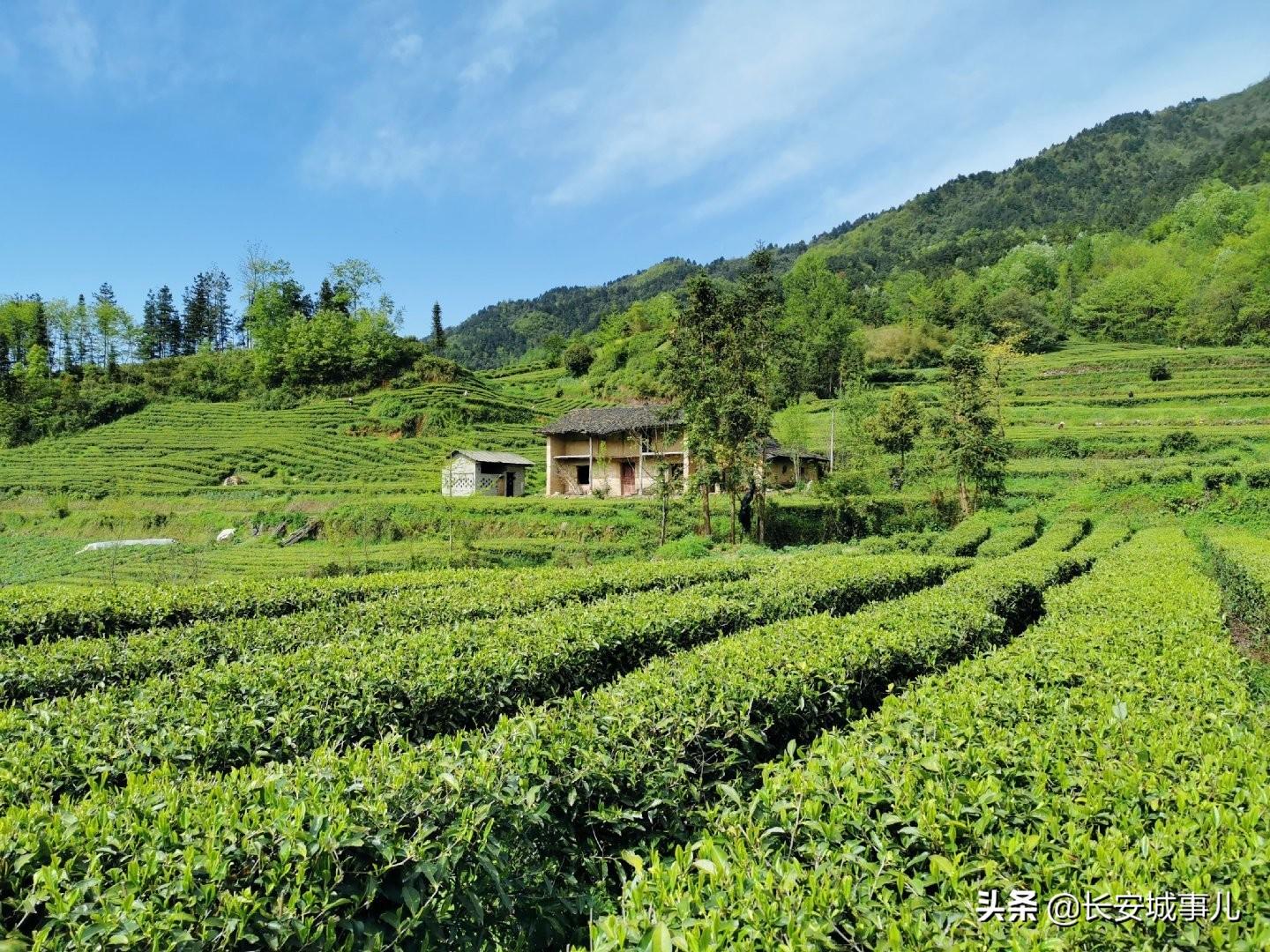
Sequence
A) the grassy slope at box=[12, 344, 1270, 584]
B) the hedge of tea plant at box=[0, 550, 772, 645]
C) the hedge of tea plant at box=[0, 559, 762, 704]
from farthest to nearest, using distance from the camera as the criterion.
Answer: the grassy slope at box=[12, 344, 1270, 584] < the hedge of tea plant at box=[0, 550, 772, 645] < the hedge of tea plant at box=[0, 559, 762, 704]

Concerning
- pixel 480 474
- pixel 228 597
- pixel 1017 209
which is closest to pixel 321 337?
pixel 480 474

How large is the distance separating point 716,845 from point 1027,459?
138ft

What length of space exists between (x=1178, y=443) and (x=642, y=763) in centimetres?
4352

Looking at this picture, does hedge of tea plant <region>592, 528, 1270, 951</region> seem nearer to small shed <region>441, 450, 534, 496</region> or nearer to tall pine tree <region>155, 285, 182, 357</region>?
small shed <region>441, 450, 534, 496</region>

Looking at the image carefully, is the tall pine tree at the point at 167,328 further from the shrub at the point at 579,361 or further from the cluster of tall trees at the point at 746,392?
the cluster of tall trees at the point at 746,392

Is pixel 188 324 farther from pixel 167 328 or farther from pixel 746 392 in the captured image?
pixel 746 392

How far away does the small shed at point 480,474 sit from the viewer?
39031mm

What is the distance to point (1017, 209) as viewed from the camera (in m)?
150

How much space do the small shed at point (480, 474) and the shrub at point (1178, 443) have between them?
37663 mm

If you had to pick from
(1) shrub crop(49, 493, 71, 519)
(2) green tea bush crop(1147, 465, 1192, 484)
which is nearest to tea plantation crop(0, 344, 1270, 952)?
(2) green tea bush crop(1147, 465, 1192, 484)

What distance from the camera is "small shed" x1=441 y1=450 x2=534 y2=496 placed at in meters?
39.0

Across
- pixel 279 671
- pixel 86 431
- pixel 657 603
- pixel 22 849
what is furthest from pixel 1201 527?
pixel 86 431

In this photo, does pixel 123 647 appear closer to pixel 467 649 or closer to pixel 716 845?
pixel 467 649

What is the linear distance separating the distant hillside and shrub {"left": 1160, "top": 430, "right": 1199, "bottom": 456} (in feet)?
278
